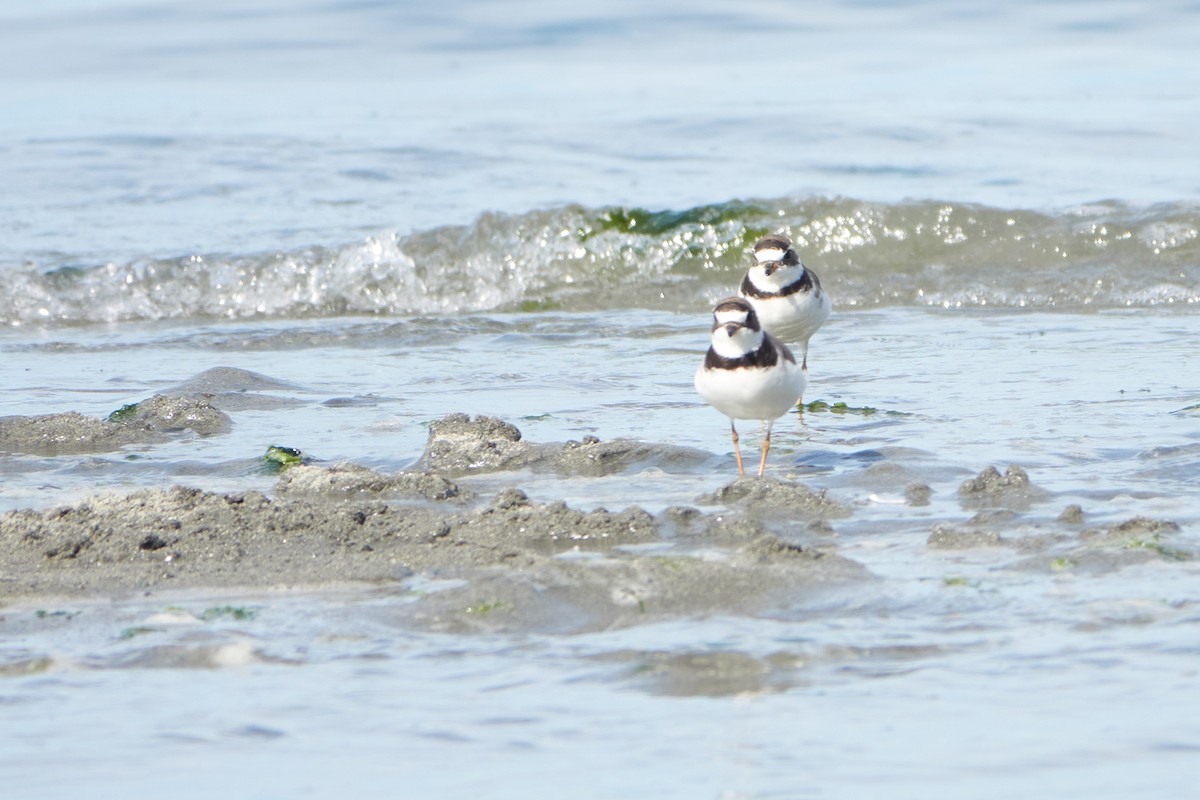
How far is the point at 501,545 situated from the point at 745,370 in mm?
1440

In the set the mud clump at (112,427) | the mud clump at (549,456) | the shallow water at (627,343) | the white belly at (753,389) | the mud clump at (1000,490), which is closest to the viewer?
the shallow water at (627,343)

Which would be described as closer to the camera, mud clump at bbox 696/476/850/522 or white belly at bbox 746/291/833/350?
mud clump at bbox 696/476/850/522

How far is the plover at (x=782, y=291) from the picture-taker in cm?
760

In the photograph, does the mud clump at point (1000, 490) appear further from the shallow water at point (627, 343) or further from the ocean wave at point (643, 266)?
the ocean wave at point (643, 266)

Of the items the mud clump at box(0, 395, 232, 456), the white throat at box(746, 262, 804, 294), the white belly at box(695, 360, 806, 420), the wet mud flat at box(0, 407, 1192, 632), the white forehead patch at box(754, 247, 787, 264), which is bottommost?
the wet mud flat at box(0, 407, 1192, 632)

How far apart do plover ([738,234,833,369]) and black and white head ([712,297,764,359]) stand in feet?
5.93

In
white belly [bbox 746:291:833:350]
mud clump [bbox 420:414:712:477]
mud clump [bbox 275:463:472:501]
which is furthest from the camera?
white belly [bbox 746:291:833:350]

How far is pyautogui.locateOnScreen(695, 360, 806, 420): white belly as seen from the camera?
18.6 feet

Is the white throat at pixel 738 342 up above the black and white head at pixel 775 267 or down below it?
below

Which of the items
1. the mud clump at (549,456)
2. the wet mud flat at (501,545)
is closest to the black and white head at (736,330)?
the mud clump at (549,456)

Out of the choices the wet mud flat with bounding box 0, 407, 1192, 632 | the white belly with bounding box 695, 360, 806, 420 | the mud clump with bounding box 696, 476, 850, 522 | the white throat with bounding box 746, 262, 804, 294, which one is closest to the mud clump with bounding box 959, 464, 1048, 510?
the wet mud flat with bounding box 0, 407, 1192, 632

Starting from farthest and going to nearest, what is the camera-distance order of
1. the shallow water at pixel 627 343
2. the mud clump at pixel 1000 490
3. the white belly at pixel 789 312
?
the white belly at pixel 789 312, the mud clump at pixel 1000 490, the shallow water at pixel 627 343

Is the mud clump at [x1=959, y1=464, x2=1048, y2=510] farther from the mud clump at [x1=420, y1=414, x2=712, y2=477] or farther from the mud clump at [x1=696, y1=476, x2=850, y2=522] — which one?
the mud clump at [x1=420, y1=414, x2=712, y2=477]

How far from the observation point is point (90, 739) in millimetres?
3293
